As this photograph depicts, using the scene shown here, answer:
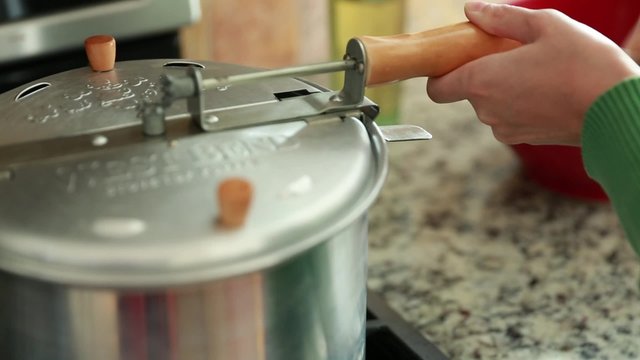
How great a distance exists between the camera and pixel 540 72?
547 millimetres

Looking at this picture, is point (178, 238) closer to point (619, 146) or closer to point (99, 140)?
point (99, 140)

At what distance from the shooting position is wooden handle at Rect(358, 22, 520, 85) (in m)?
0.52

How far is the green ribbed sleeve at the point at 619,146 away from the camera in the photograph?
0.52 metres

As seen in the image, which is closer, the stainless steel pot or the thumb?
the stainless steel pot

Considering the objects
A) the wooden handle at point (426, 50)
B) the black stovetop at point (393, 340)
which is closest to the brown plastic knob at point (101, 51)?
the wooden handle at point (426, 50)

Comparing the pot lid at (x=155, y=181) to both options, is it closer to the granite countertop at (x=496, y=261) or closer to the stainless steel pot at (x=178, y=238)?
the stainless steel pot at (x=178, y=238)

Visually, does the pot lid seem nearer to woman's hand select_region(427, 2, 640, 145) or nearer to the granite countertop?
woman's hand select_region(427, 2, 640, 145)

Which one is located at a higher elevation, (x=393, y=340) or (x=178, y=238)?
(x=178, y=238)

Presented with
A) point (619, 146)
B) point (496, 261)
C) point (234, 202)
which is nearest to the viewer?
point (234, 202)

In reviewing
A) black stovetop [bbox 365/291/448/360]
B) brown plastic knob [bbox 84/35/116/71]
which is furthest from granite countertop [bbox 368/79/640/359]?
brown plastic knob [bbox 84/35/116/71]

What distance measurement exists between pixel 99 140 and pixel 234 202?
12cm

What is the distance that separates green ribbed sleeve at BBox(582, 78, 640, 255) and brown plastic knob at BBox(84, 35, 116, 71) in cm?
30

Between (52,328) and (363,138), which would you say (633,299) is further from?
(52,328)

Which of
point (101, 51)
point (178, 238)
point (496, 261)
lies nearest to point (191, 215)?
point (178, 238)
